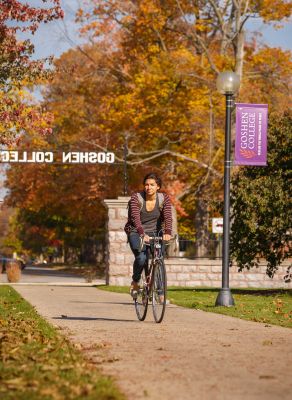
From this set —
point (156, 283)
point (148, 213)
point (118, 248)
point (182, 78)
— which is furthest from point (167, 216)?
point (182, 78)

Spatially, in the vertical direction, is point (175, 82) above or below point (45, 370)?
above

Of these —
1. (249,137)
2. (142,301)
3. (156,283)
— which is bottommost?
(142,301)

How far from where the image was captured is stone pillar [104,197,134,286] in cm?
2747

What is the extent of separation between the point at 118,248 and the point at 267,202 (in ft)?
22.5

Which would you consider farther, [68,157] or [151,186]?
[68,157]

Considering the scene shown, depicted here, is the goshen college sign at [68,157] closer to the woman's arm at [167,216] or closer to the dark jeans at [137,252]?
the dark jeans at [137,252]

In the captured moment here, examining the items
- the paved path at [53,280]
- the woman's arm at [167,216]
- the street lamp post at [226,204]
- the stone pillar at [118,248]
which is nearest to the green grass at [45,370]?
the woman's arm at [167,216]

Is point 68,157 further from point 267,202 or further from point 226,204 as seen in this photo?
point 226,204

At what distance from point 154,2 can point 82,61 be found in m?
20.6

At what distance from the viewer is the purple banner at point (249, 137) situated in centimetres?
1714

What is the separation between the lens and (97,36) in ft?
130

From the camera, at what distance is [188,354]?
8.23 m

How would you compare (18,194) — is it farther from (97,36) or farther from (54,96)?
(97,36)

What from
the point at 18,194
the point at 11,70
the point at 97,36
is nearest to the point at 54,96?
the point at 18,194
